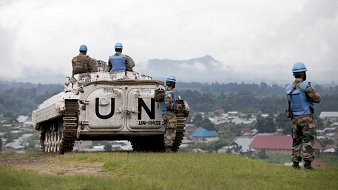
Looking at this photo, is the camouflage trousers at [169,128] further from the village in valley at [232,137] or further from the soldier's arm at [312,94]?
the village in valley at [232,137]

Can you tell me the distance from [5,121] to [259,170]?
171230 mm

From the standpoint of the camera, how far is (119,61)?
21297mm

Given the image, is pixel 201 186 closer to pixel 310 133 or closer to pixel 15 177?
pixel 15 177

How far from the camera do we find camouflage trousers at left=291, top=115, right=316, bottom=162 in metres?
15.2

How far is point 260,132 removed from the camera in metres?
148

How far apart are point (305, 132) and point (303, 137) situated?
0.44ft

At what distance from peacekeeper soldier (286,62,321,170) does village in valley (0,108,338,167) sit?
72.3 m

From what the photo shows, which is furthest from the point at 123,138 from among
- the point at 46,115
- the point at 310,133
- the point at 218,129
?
the point at 218,129

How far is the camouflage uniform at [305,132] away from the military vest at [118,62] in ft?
22.4

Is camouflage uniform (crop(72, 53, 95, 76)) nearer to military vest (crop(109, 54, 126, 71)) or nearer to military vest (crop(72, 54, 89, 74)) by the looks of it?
military vest (crop(72, 54, 89, 74))

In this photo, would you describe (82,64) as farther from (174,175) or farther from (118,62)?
(174,175)

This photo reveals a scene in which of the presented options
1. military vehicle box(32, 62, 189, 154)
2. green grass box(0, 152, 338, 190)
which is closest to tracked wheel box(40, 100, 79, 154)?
military vehicle box(32, 62, 189, 154)

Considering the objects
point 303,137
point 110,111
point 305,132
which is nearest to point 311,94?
point 305,132

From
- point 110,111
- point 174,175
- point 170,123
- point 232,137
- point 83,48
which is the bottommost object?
point 232,137
